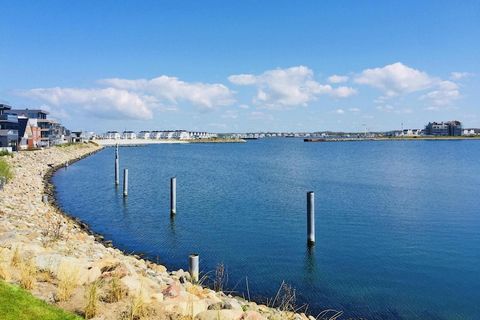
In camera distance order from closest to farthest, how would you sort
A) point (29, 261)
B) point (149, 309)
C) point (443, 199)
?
point (149, 309) → point (29, 261) → point (443, 199)

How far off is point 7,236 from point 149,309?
1019 cm

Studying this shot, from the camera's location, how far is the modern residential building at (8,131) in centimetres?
8538

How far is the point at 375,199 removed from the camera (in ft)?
145

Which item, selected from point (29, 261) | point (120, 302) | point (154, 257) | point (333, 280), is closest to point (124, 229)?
point (154, 257)

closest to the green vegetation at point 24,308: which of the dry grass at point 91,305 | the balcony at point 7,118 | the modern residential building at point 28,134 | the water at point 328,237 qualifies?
the dry grass at point 91,305

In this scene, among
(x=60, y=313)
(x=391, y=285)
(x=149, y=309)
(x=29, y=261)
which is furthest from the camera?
(x=391, y=285)

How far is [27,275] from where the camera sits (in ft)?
37.3

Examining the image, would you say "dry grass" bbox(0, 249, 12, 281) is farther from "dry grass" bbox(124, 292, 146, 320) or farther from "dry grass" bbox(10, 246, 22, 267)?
"dry grass" bbox(124, 292, 146, 320)

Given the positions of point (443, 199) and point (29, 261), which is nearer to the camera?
point (29, 261)

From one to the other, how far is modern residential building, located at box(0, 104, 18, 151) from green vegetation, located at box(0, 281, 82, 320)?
85229 mm

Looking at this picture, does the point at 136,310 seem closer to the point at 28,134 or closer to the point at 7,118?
the point at 7,118

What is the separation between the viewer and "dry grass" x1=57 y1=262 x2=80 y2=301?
10.9 metres

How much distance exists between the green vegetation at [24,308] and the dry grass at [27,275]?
55 centimetres

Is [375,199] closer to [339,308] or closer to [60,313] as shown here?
[339,308]
